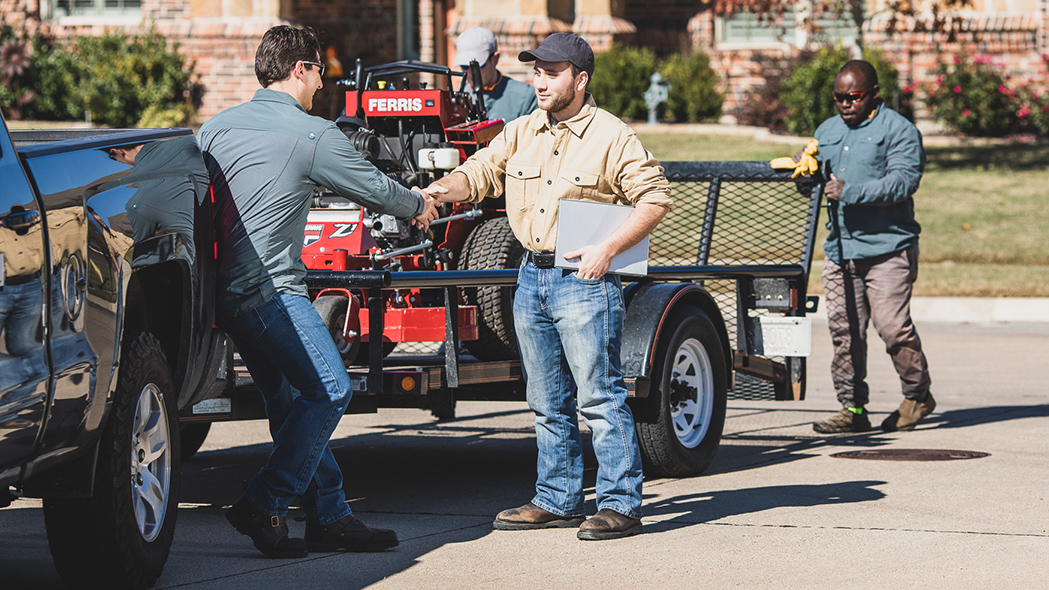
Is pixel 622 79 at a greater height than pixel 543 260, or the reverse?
pixel 622 79

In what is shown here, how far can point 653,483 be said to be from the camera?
736 centimetres

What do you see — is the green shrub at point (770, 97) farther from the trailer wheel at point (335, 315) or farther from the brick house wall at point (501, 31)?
the trailer wheel at point (335, 315)

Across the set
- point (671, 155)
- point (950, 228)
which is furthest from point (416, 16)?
point (950, 228)

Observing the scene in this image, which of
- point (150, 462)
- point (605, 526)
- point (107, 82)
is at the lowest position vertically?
point (605, 526)

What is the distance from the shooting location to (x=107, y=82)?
23922 mm

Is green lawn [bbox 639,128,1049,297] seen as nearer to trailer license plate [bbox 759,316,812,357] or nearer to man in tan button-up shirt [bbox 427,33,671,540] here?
trailer license plate [bbox 759,316,812,357]

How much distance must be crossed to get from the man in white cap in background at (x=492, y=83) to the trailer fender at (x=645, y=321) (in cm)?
234

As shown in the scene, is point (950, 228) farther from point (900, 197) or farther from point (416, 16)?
point (416, 16)

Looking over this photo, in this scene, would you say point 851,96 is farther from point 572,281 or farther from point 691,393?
point 572,281

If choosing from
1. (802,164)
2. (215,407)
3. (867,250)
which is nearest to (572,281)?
(215,407)

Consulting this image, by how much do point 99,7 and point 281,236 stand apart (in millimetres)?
22952

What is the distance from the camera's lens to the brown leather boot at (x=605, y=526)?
19.2 feet

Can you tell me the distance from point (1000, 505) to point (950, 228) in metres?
12.2

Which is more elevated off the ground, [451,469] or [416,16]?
[416,16]
